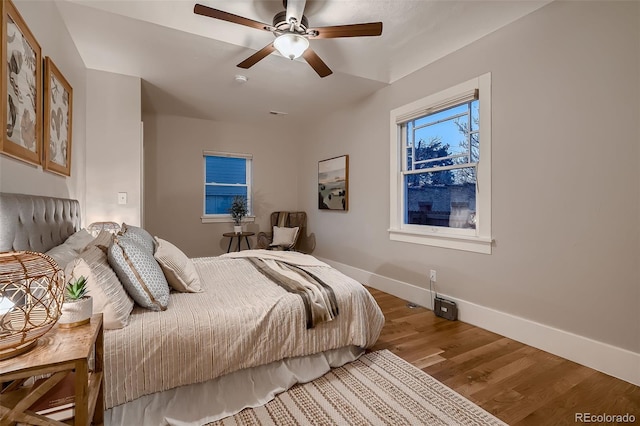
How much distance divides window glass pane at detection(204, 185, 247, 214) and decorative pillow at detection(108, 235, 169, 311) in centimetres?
367

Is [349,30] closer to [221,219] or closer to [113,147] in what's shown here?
[113,147]

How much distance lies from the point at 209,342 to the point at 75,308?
2.12ft

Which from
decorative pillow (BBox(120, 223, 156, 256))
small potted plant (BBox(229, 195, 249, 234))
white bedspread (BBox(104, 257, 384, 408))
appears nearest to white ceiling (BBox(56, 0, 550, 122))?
decorative pillow (BBox(120, 223, 156, 256))

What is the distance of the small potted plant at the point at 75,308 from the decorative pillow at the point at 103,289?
21 cm

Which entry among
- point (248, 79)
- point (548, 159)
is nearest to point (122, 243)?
point (248, 79)

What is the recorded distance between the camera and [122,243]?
1.64 metres

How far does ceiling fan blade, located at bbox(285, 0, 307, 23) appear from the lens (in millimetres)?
2105

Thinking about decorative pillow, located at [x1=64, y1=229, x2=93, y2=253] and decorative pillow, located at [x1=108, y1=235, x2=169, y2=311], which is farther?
decorative pillow, located at [x1=64, y1=229, x2=93, y2=253]

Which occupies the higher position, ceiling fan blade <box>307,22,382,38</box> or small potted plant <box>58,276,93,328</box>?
ceiling fan blade <box>307,22,382,38</box>

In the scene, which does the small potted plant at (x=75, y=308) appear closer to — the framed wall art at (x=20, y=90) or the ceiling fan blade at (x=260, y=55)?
the framed wall art at (x=20, y=90)

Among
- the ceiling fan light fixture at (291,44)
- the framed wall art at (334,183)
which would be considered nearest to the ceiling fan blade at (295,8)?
the ceiling fan light fixture at (291,44)

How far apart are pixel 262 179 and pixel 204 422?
4.44m

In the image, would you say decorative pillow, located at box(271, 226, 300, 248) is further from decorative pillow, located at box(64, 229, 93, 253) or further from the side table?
decorative pillow, located at box(64, 229, 93, 253)

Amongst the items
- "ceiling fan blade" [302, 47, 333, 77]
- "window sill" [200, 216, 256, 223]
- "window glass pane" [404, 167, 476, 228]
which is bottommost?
"window sill" [200, 216, 256, 223]
